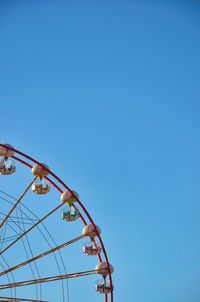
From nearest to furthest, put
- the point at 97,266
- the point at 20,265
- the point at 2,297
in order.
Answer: the point at 2,297 < the point at 20,265 < the point at 97,266

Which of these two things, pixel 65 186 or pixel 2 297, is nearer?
pixel 2 297

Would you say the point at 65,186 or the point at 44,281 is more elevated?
the point at 65,186

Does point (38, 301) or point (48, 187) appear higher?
point (48, 187)

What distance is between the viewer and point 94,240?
475 inches

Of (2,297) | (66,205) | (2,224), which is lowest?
(2,297)

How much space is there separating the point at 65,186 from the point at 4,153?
160cm

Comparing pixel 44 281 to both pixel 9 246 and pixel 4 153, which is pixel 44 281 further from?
pixel 4 153

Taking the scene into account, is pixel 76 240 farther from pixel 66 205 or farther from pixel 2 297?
pixel 2 297

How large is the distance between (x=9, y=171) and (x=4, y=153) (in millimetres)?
564

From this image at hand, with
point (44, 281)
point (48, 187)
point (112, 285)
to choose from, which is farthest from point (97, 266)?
point (48, 187)

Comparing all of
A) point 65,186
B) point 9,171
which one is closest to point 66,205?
point 65,186

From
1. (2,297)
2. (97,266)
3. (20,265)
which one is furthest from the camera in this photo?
(97,266)

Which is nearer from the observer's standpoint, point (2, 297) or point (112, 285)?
point (2, 297)

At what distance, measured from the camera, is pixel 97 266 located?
11773 millimetres
